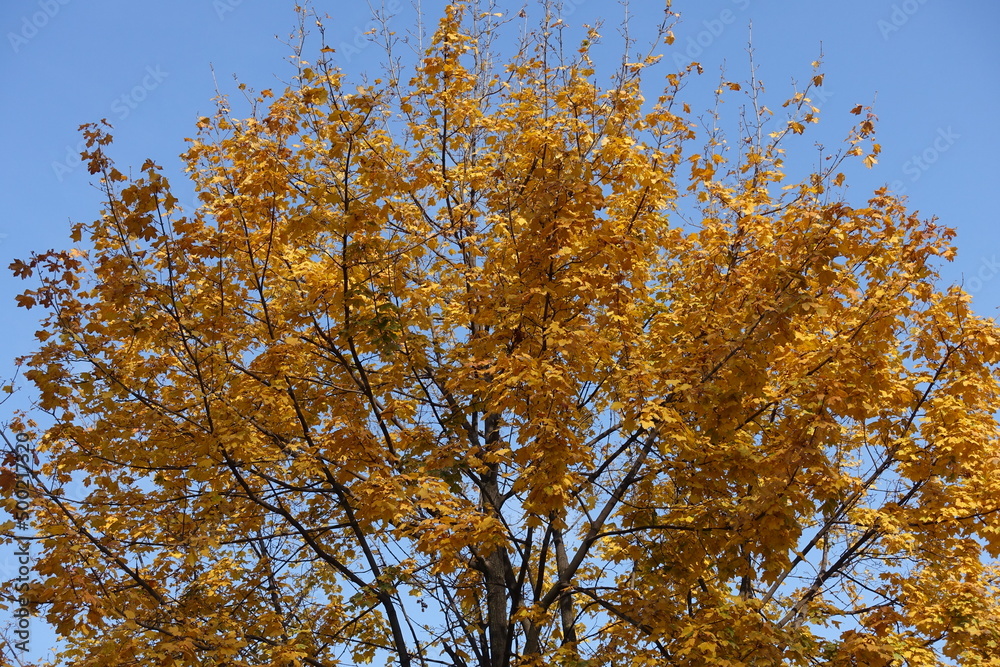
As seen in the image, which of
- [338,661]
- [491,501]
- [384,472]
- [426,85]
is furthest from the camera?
[426,85]

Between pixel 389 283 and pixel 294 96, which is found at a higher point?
pixel 294 96

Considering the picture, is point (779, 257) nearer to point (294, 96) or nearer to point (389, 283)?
point (389, 283)

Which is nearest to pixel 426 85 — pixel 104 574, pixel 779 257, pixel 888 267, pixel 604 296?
pixel 604 296

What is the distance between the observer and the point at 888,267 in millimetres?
7500

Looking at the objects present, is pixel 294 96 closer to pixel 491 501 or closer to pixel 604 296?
pixel 604 296

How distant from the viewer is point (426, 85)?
849cm

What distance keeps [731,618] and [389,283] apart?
12.9 ft

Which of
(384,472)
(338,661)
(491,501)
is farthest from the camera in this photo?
(491,501)

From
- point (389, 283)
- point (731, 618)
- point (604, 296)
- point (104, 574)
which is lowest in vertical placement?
point (731, 618)

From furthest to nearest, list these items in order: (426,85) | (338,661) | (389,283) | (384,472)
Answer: (426,85) → (338,661) → (389,283) → (384,472)

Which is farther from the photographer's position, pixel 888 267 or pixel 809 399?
pixel 888 267

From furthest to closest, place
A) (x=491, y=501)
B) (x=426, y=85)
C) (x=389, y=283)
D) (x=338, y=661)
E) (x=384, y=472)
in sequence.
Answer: (x=426, y=85) < (x=491, y=501) < (x=338, y=661) < (x=389, y=283) < (x=384, y=472)

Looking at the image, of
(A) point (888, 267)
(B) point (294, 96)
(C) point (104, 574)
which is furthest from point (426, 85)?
(C) point (104, 574)

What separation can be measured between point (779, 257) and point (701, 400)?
57.3 inches
